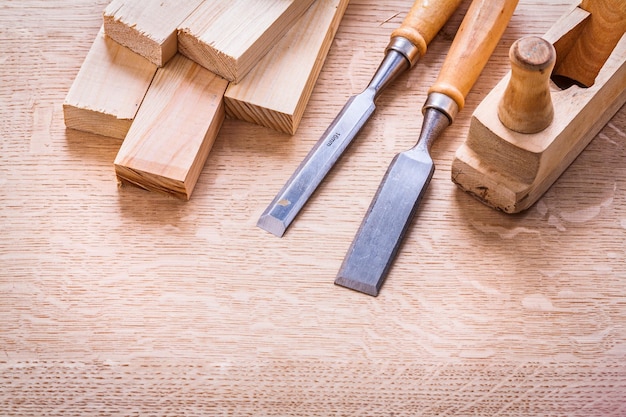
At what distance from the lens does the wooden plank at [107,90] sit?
1.10 metres

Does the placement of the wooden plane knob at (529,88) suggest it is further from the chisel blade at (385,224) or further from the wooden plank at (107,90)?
the wooden plank at (107,90)

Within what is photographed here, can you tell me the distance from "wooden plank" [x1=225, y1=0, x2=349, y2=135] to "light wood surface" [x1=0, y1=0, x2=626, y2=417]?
0.09 ft

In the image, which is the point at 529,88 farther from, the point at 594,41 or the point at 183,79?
the point at 183,79

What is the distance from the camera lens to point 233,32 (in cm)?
113

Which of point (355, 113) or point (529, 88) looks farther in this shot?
point (355, 113)

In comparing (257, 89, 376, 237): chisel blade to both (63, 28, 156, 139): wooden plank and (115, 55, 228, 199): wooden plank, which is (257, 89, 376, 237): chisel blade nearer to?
(115, 55, 228, 199): wooden plank

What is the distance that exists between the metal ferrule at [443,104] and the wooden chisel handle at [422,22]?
0.31ft

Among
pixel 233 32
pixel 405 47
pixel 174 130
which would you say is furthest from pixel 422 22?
pixel 174 130

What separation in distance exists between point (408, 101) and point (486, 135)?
20 cm

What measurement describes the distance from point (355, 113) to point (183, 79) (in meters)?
0.25

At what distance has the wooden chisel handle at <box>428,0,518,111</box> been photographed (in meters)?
1.12

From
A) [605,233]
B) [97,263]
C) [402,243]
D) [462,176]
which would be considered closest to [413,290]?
[402,243]

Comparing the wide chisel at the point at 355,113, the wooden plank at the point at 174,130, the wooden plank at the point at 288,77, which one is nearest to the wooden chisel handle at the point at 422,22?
the wide chisel at the point at 355,113

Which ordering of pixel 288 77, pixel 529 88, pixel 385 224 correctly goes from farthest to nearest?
pixel 288 77 → pixel 385 224 → pixel 529 88
